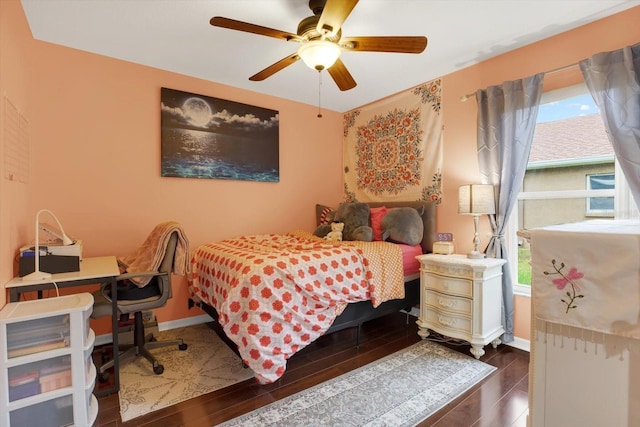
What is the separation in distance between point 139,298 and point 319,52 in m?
2.13

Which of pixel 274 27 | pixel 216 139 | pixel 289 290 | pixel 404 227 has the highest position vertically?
pixel 274 27

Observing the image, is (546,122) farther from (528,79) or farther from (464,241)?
(464,241)

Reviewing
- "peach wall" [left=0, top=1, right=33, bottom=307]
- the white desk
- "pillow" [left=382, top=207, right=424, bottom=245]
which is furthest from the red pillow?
"peach wall" [left=0, top=1, right=33, bottom=307]

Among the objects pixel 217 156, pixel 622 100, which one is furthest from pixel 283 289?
pixel 622 100

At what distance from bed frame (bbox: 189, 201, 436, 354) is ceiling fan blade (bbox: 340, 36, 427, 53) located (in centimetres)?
176

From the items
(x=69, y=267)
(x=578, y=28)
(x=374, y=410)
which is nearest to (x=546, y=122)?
(x=578, y=28)

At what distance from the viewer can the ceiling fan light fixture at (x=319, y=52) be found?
1.82 meters

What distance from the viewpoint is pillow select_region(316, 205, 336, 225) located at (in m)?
3.70

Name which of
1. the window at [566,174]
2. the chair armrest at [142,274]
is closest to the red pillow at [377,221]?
the window at [566,174]

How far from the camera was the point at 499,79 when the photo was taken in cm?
267

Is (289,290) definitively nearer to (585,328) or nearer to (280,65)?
Result: (585,328)

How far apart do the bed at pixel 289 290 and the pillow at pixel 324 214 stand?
33.1 inches

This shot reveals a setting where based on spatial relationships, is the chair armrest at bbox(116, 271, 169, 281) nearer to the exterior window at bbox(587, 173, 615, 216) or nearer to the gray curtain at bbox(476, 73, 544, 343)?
the gray curtain at bbox(476, 73, 544, 343)

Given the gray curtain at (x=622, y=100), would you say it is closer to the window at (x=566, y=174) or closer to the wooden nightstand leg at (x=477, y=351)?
the window at (x=566, y=174)
